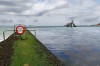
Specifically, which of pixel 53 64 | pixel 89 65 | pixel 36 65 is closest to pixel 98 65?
pixel 89 65

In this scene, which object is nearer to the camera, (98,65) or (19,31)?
(98,65)

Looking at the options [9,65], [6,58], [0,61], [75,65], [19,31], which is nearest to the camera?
[9,65]

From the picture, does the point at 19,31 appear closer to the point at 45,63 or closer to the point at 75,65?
the point at 75,65

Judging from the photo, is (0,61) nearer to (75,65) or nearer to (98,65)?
(75,65)

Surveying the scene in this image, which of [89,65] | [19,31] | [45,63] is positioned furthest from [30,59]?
[19,31]

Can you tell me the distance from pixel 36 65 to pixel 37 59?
6.13 feet

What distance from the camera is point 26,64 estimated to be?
48.0ft

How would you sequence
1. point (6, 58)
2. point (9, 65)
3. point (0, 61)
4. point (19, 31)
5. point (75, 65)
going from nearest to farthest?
point (9, 65)
point (0, 61)
point (6, 58)
point (75, 65)
point (19, 31)

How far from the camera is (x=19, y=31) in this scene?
1258 inches

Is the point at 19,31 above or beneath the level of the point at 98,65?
above

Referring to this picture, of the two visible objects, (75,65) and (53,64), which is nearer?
(53,64)

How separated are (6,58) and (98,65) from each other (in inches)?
303

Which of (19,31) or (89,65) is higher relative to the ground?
(19,31)

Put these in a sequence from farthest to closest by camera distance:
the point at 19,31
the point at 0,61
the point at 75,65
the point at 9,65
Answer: the point at 19,31, the point at 75,65, the point at 0,61, the point at 9,65
